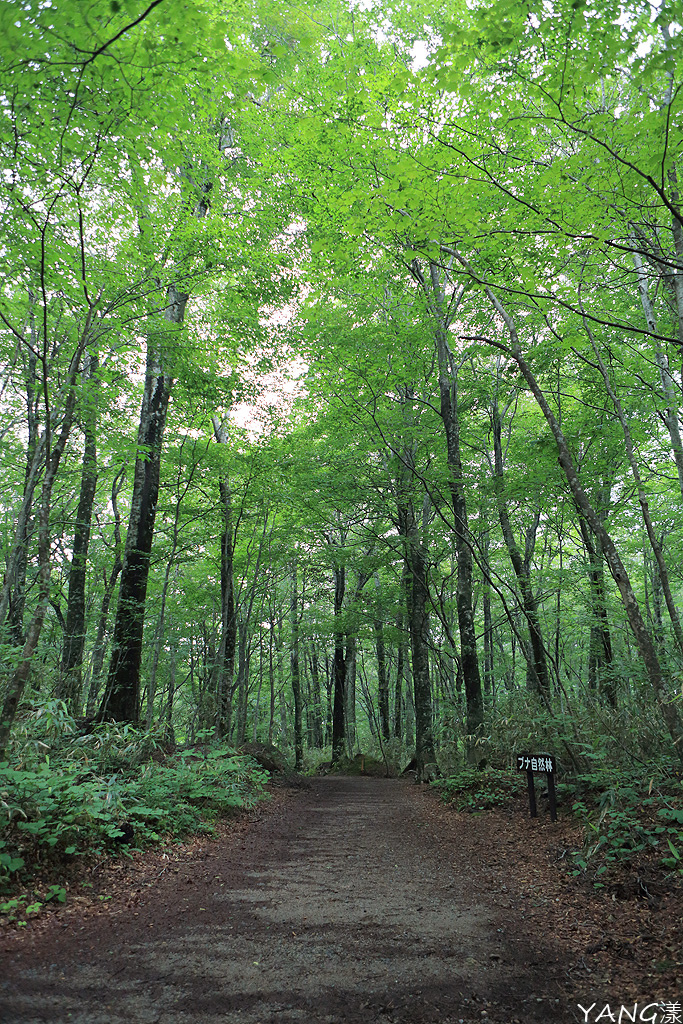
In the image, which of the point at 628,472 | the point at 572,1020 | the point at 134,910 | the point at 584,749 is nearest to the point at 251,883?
the point at 134,910

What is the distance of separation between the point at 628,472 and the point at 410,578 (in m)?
6.02

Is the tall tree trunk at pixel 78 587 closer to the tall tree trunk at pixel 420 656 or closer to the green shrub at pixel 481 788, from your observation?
the green shrub at pixel 481 788

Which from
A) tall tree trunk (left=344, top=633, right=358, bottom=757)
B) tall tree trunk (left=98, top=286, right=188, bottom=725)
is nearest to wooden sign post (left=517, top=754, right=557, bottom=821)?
tall tree trunk (left=98, top=286, right=188, bottom=725)

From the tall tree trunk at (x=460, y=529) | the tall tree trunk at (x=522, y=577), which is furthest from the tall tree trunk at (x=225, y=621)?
the tall tree trunk at (x=522, y=577)

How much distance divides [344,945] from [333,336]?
32.9 ft

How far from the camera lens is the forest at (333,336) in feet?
14.6

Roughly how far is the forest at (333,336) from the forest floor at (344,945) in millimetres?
892

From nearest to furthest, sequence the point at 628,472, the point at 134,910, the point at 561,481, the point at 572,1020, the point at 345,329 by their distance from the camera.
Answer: the point at 572,1020 → the point at 134,910 → the point at 561,481 → the point at 345,329 → the point at 628,472

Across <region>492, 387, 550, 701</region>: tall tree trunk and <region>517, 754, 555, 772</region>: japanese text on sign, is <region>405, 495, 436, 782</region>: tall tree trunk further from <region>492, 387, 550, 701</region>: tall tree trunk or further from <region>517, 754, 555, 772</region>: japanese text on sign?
<region>517, 754, 555, 772</region>: japanese text on sign

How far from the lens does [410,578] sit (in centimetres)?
1426

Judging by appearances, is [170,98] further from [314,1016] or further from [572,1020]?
[572,1020]

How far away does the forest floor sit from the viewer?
8.09 feet

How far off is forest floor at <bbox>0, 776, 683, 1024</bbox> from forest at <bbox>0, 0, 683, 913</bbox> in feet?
2.92

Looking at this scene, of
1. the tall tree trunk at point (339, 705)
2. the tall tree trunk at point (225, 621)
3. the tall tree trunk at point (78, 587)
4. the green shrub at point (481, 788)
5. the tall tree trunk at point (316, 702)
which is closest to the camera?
the green shrub at point (481, 788)
